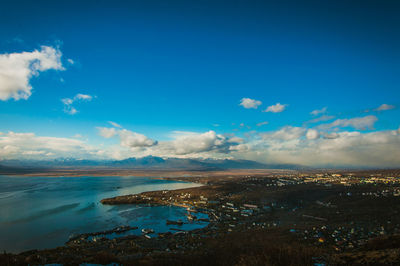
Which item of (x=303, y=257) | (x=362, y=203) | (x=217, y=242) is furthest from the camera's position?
(x=362, y=203)

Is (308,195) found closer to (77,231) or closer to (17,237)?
(77,231)

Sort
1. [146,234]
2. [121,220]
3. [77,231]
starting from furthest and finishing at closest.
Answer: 1. [121,220]
2. [77,231]
3. [146,234]

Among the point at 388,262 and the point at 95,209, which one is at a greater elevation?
the point at 388,262

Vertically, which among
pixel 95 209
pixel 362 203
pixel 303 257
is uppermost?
pixel 303 257

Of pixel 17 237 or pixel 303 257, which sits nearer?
pixel 303 257

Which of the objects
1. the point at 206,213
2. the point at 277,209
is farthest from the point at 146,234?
the point at 277,209

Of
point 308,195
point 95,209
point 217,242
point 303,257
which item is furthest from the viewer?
point 308,195

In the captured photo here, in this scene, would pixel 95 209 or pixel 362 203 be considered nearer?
pixel 362 203

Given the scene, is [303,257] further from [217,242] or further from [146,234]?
[146,234]

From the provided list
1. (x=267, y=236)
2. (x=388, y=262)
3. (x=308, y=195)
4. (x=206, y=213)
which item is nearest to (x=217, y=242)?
(x=267, y=236)
